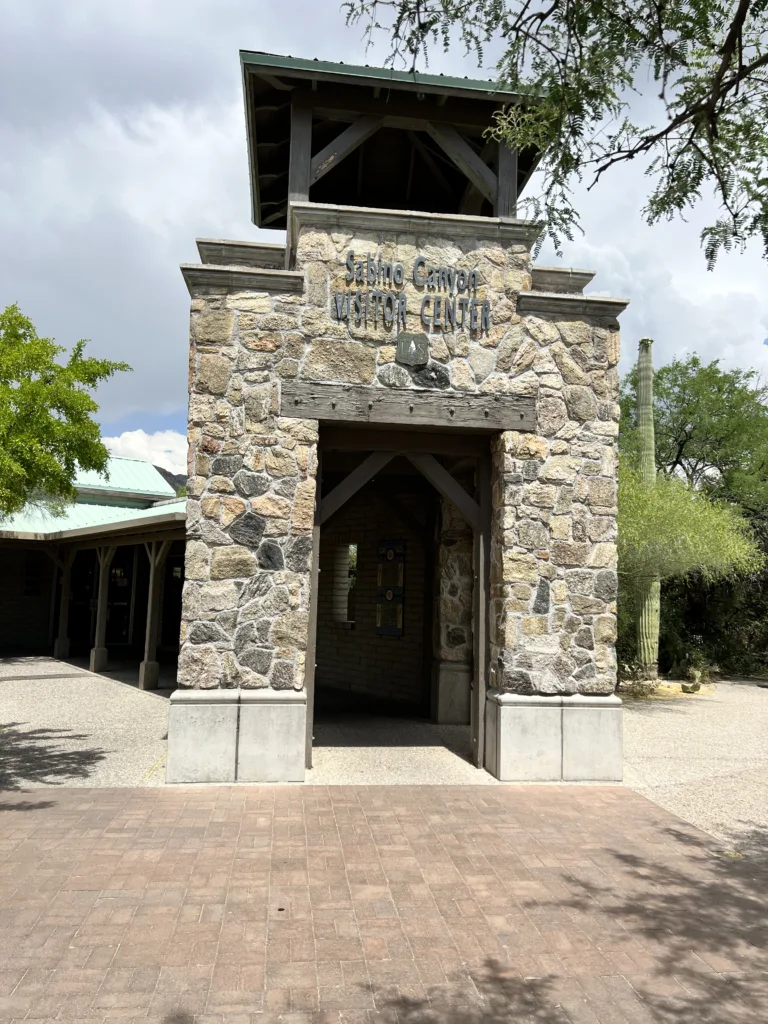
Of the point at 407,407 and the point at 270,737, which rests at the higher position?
the point at 407,407

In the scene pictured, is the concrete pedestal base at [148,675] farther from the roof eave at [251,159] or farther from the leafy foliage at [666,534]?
the leafy foliage at [666,534]

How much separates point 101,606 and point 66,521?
5.54m

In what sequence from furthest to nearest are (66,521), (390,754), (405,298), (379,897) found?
(66,521) → (390,754) → (405,298) → (379,897)

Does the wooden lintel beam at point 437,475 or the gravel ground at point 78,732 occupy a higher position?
the wooden lintel beam at point 437,475

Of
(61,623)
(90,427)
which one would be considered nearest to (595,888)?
(90,427)

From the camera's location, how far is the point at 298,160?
8078 millimetres

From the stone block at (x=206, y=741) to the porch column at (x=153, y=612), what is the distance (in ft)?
19.6

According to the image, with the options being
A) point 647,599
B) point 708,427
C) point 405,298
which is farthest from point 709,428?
point 405,298

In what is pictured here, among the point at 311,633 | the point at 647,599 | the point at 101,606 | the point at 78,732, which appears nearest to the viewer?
the point at 311,633

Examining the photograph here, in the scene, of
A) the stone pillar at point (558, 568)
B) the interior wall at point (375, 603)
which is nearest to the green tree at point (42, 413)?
the interior wall at point (375, 603)

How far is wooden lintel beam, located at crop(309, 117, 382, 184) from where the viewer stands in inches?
322

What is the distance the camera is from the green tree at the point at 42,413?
11609mm

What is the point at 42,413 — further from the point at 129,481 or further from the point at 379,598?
the point at 129,481

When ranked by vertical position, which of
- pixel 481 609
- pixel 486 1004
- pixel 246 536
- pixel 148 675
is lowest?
pixel 486 1004
